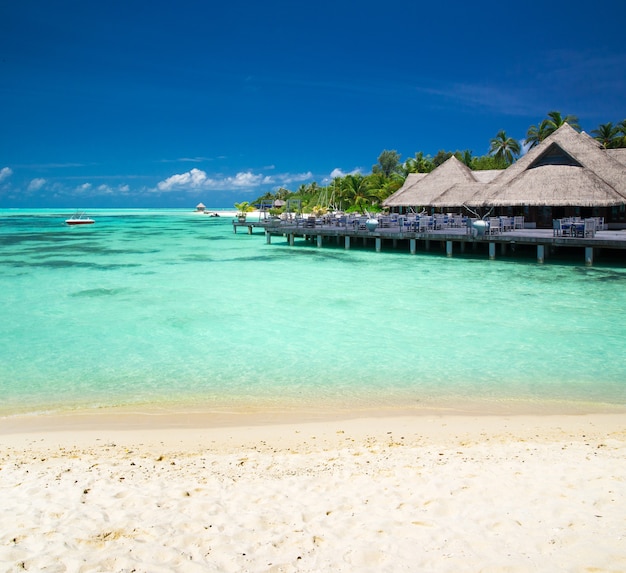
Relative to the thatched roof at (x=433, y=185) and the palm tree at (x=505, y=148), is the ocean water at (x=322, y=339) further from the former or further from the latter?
the palm tree at (x=505, y=148)

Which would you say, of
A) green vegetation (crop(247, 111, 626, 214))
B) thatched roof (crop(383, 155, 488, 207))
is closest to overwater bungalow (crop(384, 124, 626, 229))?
thatched roof (crop(383, 155, 488, 207))

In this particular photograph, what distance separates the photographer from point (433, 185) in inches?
1165

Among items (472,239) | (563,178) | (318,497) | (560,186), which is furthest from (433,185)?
(318,497)

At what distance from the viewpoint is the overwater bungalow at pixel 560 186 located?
2080 cm

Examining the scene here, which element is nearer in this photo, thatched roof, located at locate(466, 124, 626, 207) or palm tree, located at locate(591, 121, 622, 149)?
thatched roof, located at locate(466, 124, 626, 207)

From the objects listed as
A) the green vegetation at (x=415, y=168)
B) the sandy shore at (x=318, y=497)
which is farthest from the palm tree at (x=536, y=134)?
the sandy shore at (x=318, y=497)

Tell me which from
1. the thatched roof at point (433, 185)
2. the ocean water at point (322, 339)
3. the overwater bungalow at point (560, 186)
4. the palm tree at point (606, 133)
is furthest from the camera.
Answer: the palm tree at point (606, 133)

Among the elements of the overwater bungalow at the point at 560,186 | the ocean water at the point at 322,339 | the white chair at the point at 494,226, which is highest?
the overwater bungalow at the point at 560,186

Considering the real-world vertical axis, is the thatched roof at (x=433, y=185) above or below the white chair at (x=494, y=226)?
above

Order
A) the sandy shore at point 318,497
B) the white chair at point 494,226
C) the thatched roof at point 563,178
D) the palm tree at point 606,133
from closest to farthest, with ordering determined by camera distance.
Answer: the sandy shore at point 318,497 < the white chair at point 494,226 < the thatched roof at point 563,178 < the palm tree at point 606,133

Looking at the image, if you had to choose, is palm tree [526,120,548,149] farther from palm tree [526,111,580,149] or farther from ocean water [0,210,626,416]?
ocean water [0,210,626,416]

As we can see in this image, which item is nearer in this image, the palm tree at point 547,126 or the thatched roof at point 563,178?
the thatched roof at point 563,178

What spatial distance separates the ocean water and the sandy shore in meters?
1.08

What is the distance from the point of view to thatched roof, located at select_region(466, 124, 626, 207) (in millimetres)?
20609
